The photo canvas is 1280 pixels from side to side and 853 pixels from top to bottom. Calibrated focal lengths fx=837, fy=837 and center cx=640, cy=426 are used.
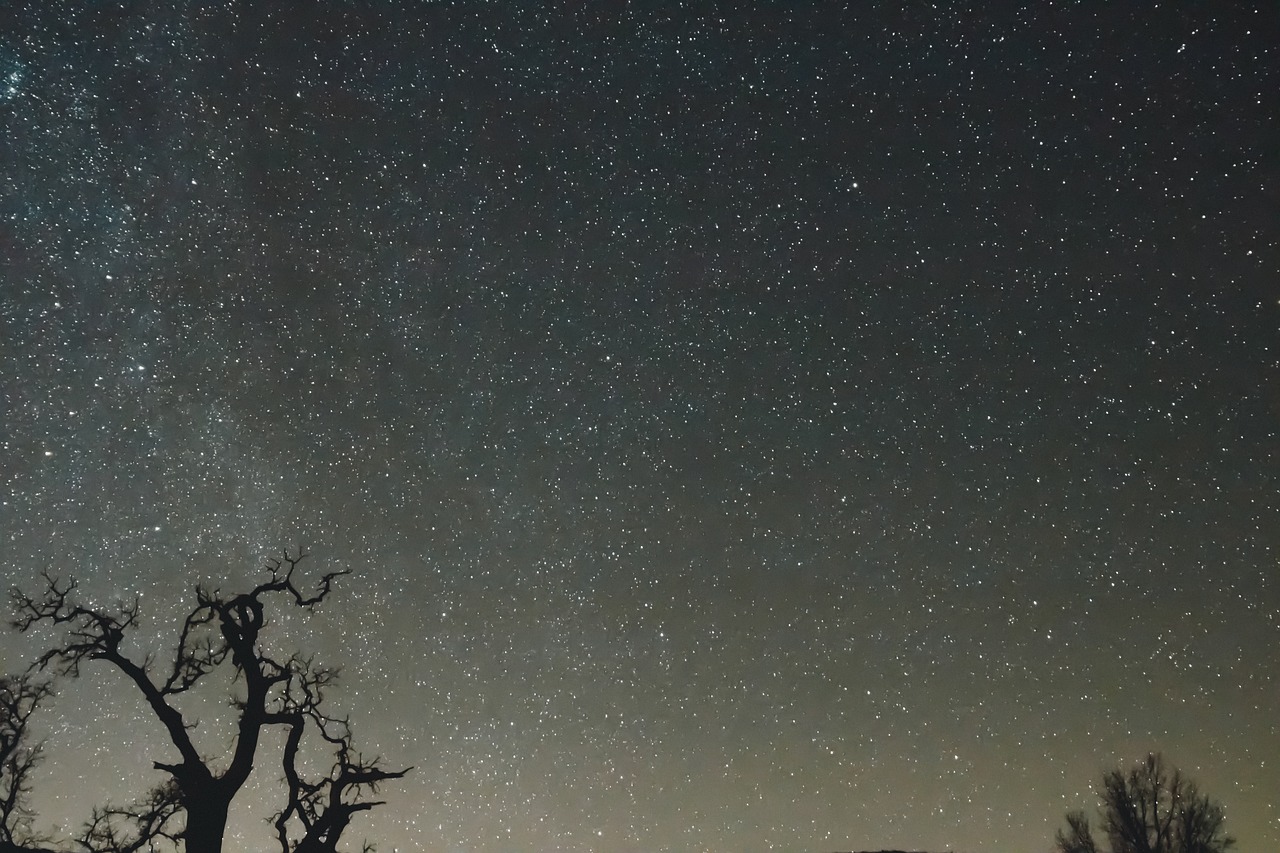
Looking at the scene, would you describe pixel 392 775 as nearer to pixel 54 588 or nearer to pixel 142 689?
pixel 142 689

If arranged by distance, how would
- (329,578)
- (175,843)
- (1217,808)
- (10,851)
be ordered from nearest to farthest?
(10,851) < (175,843) < (329,578) < (1217,808)

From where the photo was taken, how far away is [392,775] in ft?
42.5

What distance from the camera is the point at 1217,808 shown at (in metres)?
29.9

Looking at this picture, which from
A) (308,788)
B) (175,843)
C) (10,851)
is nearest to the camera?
(10,851)

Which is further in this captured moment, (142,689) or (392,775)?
(392,775)

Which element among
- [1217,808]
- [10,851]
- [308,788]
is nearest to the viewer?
[10,851]

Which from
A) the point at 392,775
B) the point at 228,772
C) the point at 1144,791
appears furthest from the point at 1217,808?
the point at 228,772

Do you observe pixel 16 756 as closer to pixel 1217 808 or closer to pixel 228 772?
pixel 228 772

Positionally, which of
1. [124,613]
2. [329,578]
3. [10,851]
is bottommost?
[10,851]

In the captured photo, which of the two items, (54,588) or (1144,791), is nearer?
(54,588)

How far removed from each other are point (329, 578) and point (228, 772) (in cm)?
325

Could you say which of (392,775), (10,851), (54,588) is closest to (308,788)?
(392,775)

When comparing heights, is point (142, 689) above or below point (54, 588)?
below

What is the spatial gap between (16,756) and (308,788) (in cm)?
589
